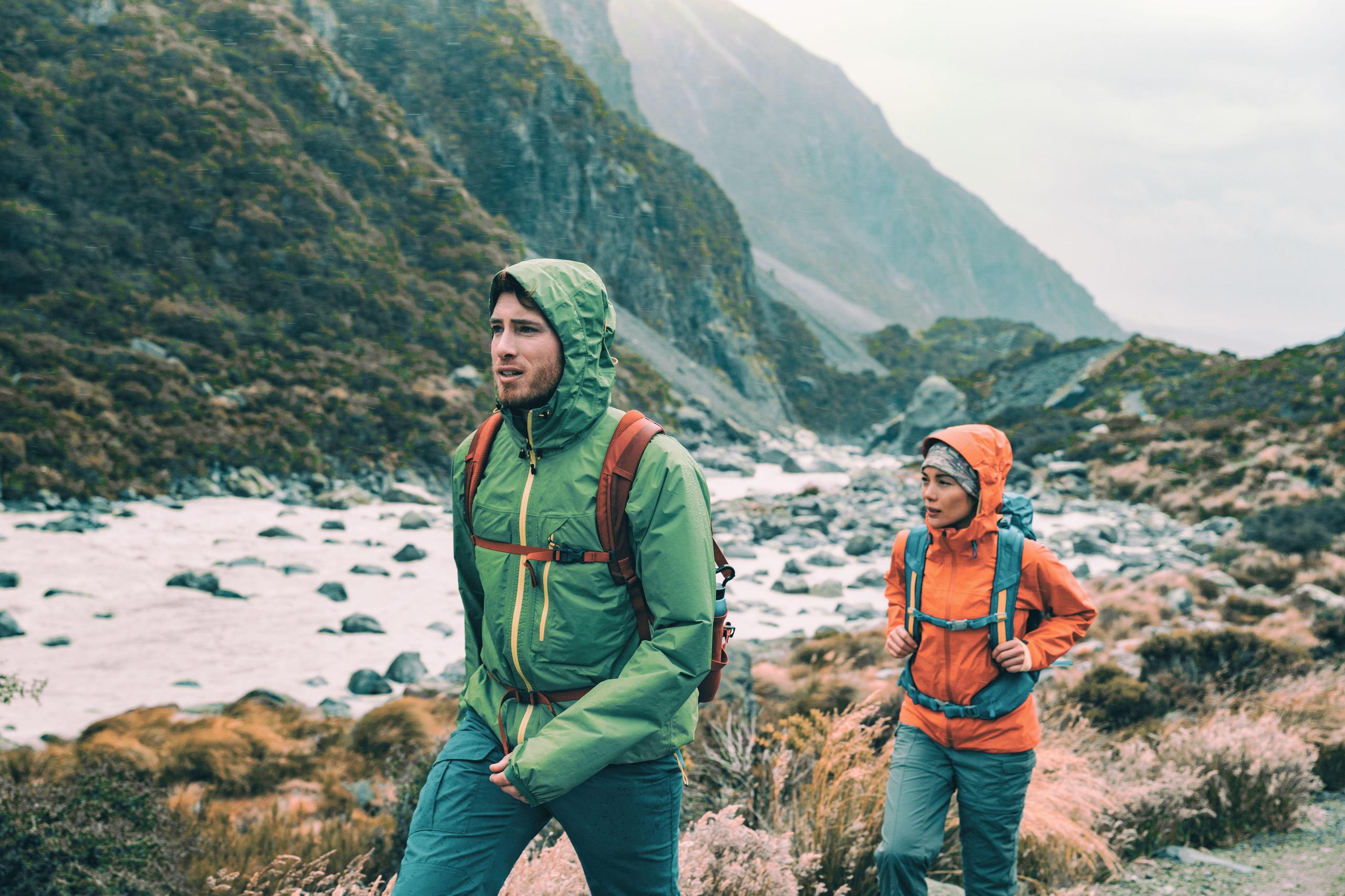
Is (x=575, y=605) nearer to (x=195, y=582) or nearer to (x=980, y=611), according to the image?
(x=980, y=611)

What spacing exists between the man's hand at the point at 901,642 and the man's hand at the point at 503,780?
131 cm

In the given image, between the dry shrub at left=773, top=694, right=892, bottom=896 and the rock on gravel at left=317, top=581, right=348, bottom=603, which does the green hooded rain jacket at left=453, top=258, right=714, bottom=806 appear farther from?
the rock on gravel at left=317, top=581, right=348, bottom=603

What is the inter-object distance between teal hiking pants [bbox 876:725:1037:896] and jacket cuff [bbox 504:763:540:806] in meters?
1.24

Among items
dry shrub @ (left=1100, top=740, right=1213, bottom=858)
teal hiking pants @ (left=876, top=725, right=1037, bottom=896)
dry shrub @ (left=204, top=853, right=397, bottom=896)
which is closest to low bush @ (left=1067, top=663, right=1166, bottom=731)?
dry shrub @ (left=1100, top=740, right=1213, bottom=858)

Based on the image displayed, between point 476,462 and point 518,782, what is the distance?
26.0 inches

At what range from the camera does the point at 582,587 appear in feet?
5.17

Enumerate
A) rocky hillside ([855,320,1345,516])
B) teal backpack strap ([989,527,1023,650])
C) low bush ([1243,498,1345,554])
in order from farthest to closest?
1. rocky hillside ([855,320,1345,516])
2. low bush ([1243,498,1345,554])
3. teal backpack strap ([989,527,1023,650])

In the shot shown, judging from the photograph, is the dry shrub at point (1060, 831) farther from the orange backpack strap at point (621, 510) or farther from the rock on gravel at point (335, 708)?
the rock on gravel at point (335, 708)

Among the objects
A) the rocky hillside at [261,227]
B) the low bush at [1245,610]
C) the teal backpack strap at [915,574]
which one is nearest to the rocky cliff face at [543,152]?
the rocky hillside at [261,227]

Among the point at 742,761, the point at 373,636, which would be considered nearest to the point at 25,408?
the point at 373,636

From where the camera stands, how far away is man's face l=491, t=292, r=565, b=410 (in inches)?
63.7

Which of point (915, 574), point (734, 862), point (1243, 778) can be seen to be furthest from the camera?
point (1243, 778)

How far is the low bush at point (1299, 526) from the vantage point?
1527 cm

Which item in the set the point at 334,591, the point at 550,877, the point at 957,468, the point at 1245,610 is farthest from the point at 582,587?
the point at 1245,610
